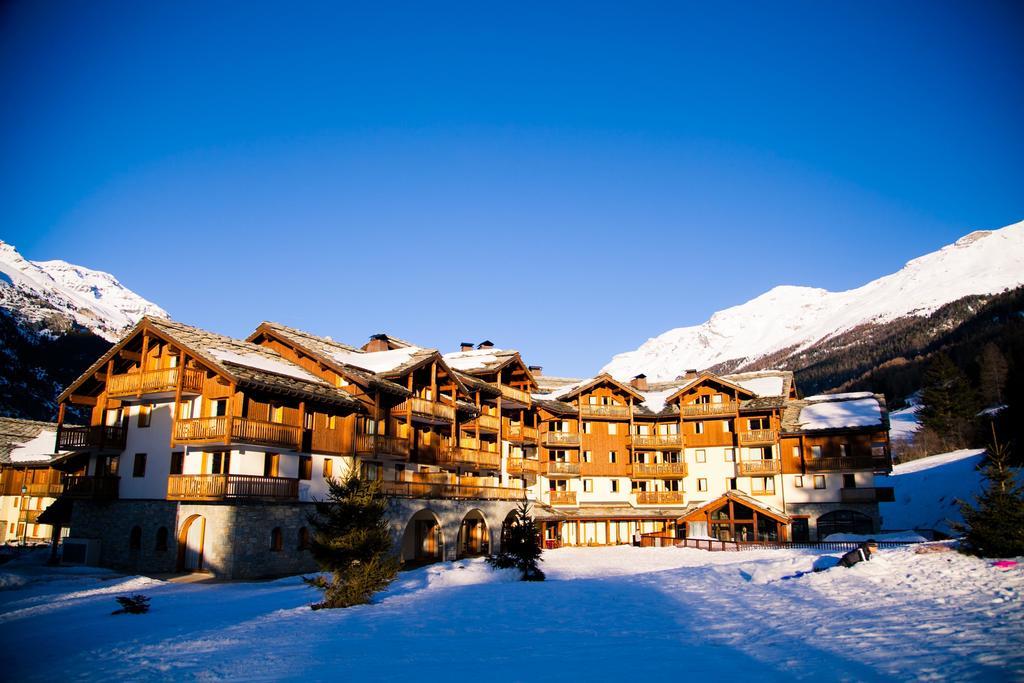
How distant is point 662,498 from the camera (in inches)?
2376

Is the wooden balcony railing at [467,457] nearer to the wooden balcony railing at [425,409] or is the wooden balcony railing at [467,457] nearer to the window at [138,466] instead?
the wooden balcony railing at [425,409]

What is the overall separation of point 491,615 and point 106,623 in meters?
10.9

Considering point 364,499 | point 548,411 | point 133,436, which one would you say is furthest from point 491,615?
point 548,411

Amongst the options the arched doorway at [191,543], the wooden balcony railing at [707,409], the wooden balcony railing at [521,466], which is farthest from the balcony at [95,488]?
the wooden balcony railing at [707,409]

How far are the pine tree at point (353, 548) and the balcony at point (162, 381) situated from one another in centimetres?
1209

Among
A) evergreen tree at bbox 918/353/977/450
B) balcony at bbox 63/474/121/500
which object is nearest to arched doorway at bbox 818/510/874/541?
evergreen tree at bbox 918/353/977/450

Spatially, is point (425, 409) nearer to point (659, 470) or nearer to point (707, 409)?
point (659, 470)

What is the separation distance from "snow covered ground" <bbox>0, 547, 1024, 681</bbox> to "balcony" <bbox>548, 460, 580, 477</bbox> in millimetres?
28306

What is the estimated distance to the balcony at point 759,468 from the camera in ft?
188

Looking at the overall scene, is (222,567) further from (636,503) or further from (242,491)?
(636,503)

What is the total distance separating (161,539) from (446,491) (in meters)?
15.4

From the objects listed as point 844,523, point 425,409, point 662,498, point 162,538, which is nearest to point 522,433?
point 662,498

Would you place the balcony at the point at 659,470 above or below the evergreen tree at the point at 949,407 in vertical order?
below

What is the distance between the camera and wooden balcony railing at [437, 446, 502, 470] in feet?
144
